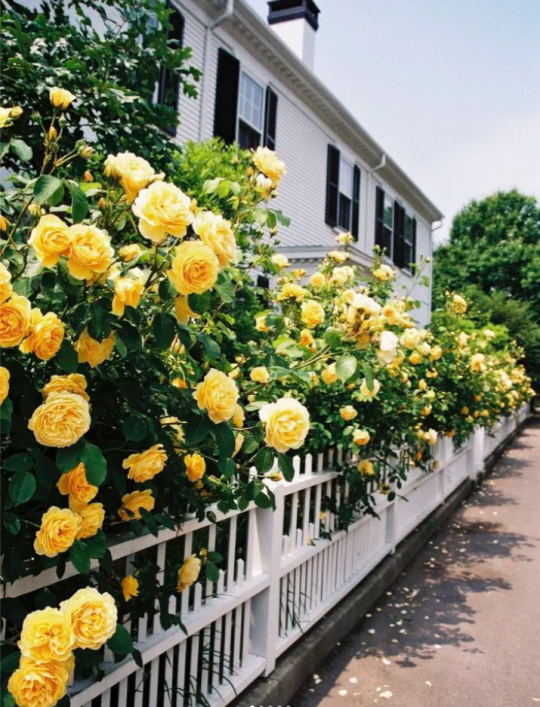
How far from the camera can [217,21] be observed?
902cm

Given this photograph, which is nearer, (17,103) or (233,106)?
(17,103)

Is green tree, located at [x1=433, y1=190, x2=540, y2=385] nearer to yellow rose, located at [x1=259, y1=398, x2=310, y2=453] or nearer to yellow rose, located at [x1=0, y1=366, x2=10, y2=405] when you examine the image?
yellow rose, located at [x1=259, y1=398, x2=310, y2=453]

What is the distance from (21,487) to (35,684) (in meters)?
0.43

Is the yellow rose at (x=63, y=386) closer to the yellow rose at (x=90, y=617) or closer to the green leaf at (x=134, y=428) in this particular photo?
the green leaf at (x=134, y=428)

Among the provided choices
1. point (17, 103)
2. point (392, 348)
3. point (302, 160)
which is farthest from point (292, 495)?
point (302, 160)

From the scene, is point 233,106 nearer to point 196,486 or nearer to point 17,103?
point 17,103

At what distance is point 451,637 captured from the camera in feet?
12.9

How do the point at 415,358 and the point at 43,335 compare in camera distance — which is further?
the point at 415,358

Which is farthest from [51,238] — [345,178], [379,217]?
[379,217]

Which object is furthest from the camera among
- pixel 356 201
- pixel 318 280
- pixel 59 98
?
pixel 356 201

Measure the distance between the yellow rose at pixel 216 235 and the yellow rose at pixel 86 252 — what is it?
0.83 feet

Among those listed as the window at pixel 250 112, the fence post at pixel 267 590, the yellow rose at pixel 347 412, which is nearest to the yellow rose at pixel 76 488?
the fence post at pixel 267 590

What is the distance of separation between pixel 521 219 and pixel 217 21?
82.2ft

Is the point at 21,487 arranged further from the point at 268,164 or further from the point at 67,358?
the point at 268,164
